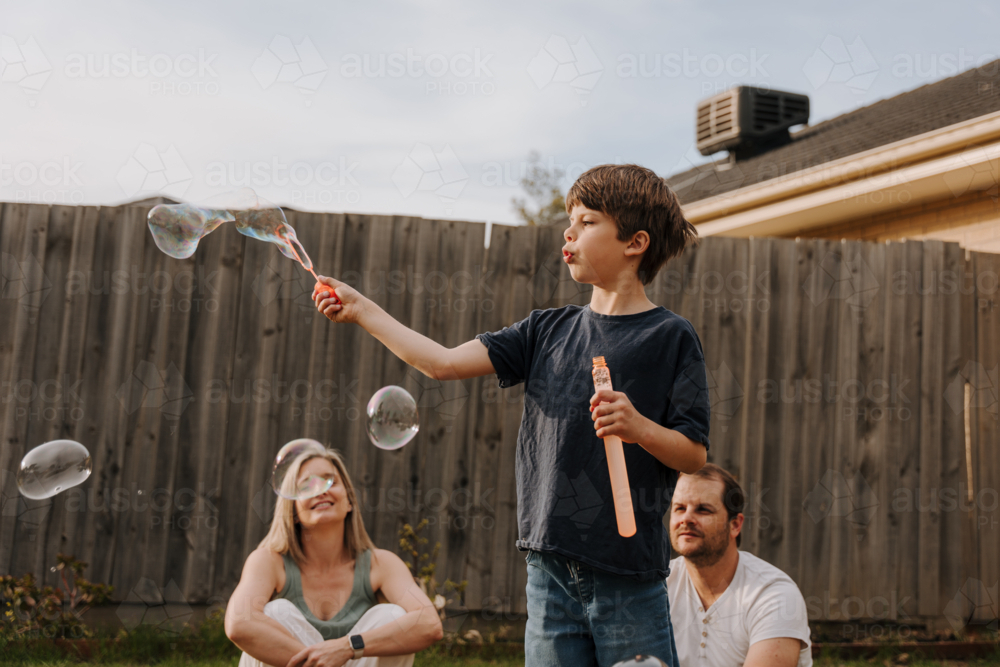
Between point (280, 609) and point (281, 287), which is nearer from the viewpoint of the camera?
point (280, 609)

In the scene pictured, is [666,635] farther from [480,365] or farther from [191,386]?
[191,386]

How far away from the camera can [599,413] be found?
5.38ft

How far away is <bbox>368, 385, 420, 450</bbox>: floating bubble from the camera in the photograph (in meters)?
3.13

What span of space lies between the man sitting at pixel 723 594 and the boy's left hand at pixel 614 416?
1447mm

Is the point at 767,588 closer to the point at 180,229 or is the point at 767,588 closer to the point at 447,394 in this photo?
the point at 447,394

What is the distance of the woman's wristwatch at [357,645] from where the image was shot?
3018 millimetres

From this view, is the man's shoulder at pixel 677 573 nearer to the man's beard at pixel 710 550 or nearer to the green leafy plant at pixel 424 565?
the man's beard at pixel 710 550

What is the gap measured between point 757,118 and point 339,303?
9.49 metres

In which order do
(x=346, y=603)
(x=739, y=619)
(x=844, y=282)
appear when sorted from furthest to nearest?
1. (x=844, y=282)
2. (x=346, y=603)
3. (x=739, y=619)

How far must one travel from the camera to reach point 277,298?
4285 mm

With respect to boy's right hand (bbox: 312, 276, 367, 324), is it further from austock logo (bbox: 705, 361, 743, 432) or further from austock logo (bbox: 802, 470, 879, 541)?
austock logo (bbox: 802, 470, 879, 541)

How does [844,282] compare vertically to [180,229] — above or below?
above

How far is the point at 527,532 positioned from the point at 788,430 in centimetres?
303

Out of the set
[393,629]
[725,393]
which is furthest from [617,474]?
[725,393]
